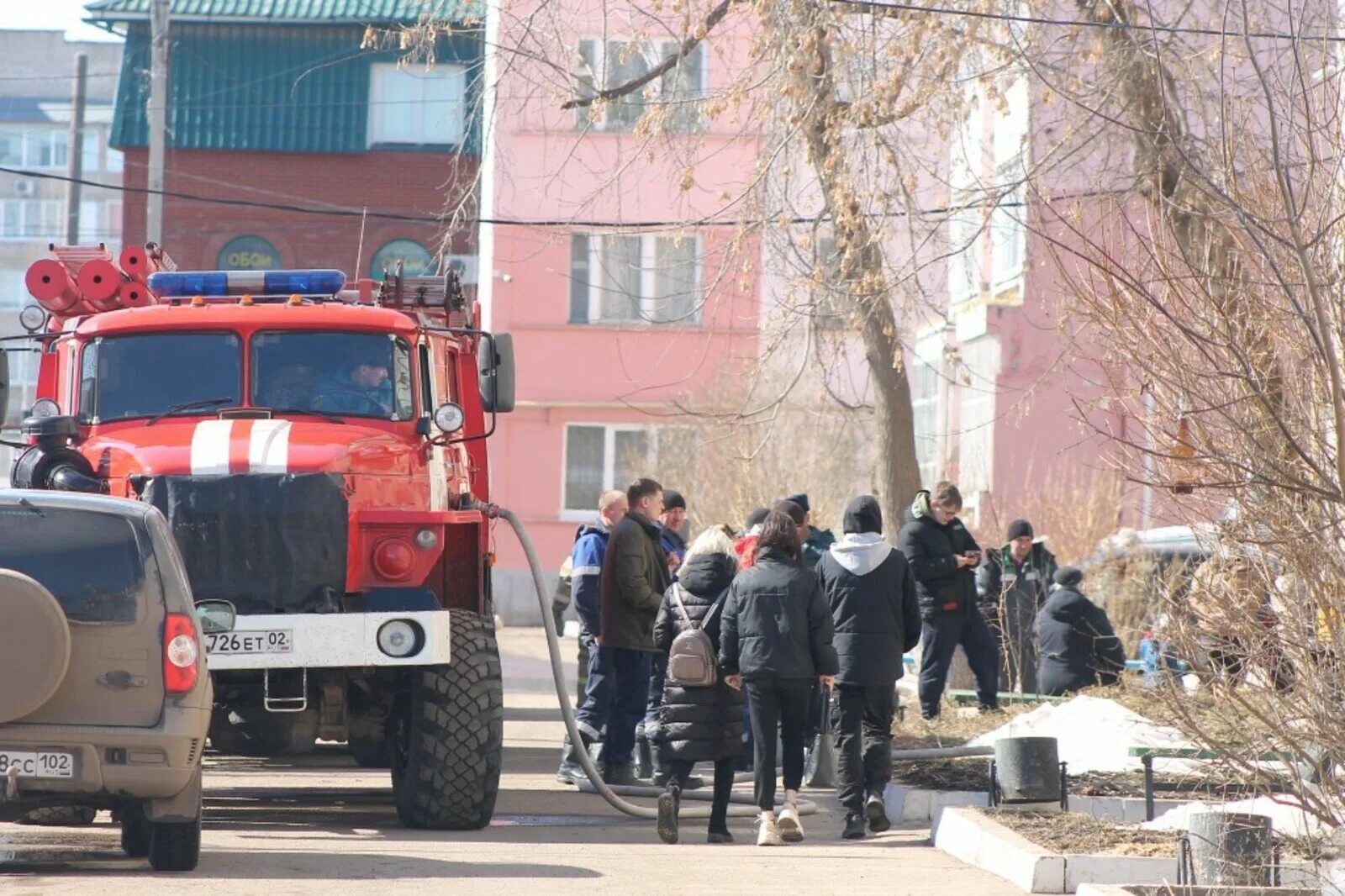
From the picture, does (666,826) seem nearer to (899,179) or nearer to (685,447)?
(899,179)

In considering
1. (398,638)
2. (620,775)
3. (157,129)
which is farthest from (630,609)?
(157,129)

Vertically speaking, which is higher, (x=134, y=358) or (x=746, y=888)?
(x=134, y=358)

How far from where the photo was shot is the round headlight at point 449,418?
37.8 feet

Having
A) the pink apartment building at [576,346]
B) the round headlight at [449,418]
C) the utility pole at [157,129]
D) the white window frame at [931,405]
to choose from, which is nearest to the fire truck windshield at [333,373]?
the round headlight at [449,418]

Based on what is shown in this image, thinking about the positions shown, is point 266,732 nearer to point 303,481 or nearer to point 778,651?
point 303,481

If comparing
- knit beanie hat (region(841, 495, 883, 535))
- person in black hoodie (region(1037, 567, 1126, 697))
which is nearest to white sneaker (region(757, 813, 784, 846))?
knit beanie hat (region(841, 495, 883, 535))

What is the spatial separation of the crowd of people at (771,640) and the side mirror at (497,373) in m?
1.46

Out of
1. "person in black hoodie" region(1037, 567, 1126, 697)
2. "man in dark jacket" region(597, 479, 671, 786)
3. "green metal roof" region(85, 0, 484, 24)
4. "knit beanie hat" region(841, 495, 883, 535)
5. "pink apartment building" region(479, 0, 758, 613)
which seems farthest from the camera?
"green metal roof" region(85, 0, 484, 24)

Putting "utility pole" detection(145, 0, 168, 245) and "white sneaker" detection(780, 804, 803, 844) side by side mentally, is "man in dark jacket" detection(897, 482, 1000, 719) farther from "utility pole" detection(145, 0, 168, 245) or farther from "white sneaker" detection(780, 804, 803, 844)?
"utility pole" detection(145, 0, 168, 245)

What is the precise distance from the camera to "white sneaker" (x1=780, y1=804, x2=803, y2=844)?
35.5ft

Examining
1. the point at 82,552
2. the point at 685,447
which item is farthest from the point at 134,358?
the point at 685,447

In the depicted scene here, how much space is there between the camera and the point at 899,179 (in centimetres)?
1566

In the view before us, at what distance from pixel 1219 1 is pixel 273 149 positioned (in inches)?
1291

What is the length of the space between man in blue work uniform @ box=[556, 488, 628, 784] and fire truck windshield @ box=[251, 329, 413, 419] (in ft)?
6.79
